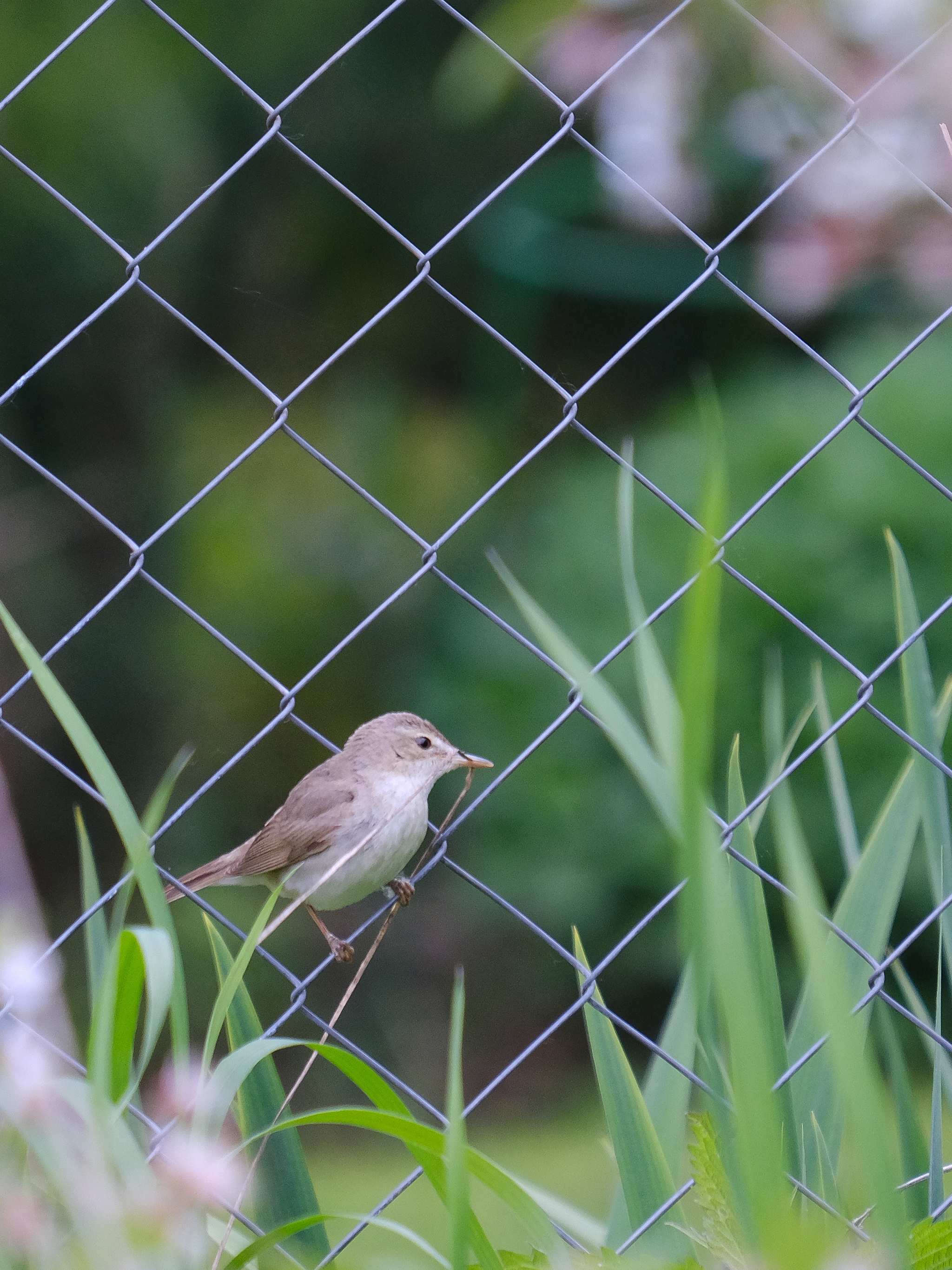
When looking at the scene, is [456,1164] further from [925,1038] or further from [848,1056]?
[925,1038]

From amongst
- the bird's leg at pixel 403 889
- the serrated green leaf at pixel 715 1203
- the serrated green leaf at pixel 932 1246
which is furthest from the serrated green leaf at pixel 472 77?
the serrated green leaf at pixel 932 1246

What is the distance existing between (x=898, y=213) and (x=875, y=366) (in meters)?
2.53

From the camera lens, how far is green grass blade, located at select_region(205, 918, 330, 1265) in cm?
140

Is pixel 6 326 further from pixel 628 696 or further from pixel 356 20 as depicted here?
pixel 628 696

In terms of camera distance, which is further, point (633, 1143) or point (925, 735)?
Result: point (925, 735)

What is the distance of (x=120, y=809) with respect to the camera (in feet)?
3.88

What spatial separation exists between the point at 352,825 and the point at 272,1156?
717 millimetres

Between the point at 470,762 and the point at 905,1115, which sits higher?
the point at 470,762

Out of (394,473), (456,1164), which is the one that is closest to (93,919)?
(456,1164)

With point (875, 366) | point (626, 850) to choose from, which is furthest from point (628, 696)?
point (875, 366)

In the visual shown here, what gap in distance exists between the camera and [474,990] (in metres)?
5.79

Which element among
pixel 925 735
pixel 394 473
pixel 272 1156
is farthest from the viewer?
pixel 394 473

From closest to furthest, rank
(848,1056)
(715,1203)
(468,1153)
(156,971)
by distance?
(848,1056)
(156,971)
(468,1153)
(715,1203)

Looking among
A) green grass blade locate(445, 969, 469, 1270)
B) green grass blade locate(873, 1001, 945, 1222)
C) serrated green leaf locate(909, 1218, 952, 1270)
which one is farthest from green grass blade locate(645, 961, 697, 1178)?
green grass blade locate(445, 969, 469, 1270)
